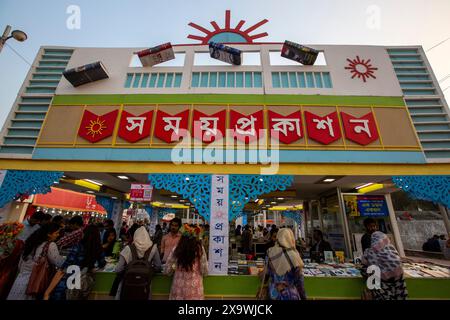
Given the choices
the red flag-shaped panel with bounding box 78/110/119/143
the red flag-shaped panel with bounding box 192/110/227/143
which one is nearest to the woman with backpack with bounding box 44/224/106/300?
the red flag-shaped panel with bounding box 78/110/119/143

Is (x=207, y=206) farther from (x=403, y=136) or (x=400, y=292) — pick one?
(x=403, y=136)

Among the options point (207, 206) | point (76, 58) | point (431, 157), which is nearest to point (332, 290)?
point (207, 206)

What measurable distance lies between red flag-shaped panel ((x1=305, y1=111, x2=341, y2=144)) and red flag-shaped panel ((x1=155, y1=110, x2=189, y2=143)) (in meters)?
3.85

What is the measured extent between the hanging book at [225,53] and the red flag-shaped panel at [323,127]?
3.13 m

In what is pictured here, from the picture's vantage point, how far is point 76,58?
7.60 m

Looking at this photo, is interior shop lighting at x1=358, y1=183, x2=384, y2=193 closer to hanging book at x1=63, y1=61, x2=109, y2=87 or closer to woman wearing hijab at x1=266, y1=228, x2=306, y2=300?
woman wearing hijab at x1=266, y1=228, x2=306, y2=300

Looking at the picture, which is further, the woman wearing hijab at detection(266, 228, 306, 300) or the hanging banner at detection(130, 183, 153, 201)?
the hanging banner at detection(130, 183, 153, 201)

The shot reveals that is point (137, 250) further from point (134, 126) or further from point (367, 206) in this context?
point (367, 206)

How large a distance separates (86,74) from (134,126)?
2717mm

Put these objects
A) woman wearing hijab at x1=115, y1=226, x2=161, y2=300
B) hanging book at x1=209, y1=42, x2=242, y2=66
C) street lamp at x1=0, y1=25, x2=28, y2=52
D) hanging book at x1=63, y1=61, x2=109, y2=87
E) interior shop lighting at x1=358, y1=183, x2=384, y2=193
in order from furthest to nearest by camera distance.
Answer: interior shop lighting at x1=358, y1=183, x2=384, y2=193
hanging book at x1=209, y1=42, x2=242, y2=66
hanging book at x1=63, y1=61, x2=109, y2=87
street lamp at x1=0, y1=25, x2=28, y2=52
woman wearing hijab at x1=115, y1=226, x2=161, y2=300

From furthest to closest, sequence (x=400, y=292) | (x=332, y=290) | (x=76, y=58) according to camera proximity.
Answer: (x=76, y=58) → (x=332, y=290) → (x=400, y=292)

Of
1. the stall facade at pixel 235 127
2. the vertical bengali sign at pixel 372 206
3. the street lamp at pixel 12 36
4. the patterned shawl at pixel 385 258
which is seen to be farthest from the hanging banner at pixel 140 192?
the vertical bengali sign at pixel 372 206

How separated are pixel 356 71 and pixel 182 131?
648cm

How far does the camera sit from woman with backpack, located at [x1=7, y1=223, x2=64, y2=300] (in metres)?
3.44
